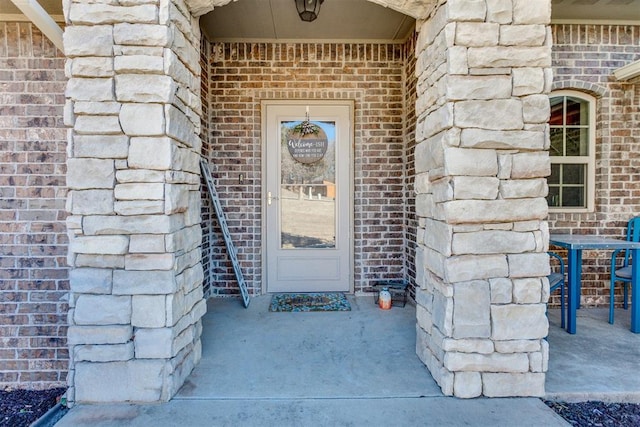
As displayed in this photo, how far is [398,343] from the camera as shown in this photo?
2723 mm

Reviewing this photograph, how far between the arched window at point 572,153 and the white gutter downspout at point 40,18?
172 inches

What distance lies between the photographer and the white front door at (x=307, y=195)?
4.02 meters

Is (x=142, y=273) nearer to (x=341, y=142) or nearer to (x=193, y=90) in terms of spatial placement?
(x=193, y=90)

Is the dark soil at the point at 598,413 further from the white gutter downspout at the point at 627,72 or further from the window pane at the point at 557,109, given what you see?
the white gutter downspout at the point at 627,72

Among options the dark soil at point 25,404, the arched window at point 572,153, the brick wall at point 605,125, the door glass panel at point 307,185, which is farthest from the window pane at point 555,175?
the dark soil at point 25,404

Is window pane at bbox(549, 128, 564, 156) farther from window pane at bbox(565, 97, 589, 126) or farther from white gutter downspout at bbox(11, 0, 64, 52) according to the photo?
white gutter downspout at bbox(11, 0, 64, 52)

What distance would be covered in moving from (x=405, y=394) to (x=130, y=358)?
154 centimetres

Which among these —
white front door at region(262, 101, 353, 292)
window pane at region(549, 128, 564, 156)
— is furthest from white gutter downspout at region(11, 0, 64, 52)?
window pane at region(549, 128, 564, 156)

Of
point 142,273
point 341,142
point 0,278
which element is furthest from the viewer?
point 341,142

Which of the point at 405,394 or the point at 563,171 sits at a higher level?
the point at 563,171

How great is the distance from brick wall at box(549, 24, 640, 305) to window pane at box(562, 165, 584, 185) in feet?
0.48

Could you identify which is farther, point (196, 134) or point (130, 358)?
point (196, 134)

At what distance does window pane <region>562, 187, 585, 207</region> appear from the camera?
380 cm

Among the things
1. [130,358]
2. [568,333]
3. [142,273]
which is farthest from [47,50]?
[568,333]
